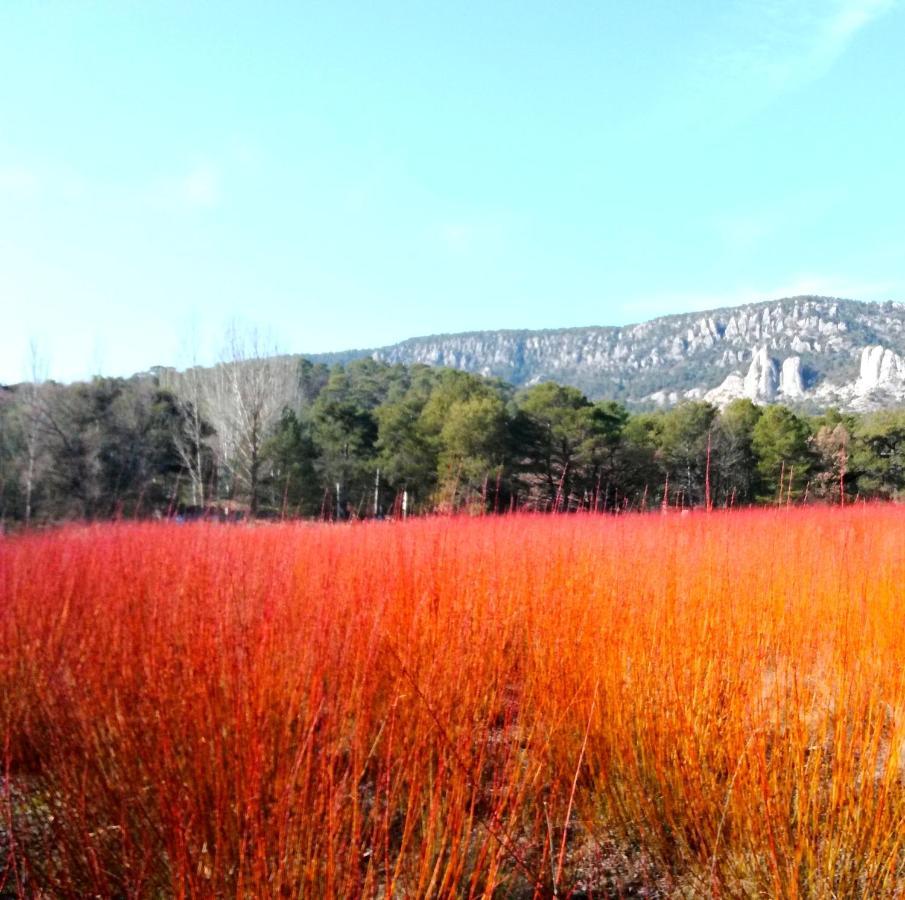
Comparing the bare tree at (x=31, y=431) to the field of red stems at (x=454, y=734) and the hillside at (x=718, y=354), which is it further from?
the hillside at (x=718, y=354)

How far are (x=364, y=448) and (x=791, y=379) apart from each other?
→ 72.5 metres

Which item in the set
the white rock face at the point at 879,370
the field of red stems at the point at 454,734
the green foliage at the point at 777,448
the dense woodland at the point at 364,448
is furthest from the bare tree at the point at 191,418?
the white rock face at the point at 879,370

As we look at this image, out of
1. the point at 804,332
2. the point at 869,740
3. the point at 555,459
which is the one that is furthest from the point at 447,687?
the point at 804,332

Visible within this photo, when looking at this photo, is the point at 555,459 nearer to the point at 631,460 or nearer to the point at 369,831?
the point at 631,460

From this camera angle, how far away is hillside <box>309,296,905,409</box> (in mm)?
71438

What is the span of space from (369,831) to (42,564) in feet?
8.64

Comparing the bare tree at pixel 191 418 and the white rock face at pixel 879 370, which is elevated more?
the white rock face at pixel 879 370

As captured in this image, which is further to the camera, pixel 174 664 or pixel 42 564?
pixel 42 564

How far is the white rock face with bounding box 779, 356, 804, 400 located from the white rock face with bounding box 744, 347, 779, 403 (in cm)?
77

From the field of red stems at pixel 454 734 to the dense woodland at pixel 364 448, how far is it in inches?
284

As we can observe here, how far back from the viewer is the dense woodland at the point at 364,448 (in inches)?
400

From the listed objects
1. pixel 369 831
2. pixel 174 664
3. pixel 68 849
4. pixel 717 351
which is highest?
pixel 717 351

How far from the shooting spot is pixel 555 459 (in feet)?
64.6

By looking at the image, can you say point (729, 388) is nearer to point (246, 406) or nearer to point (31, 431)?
point (246, 406)
